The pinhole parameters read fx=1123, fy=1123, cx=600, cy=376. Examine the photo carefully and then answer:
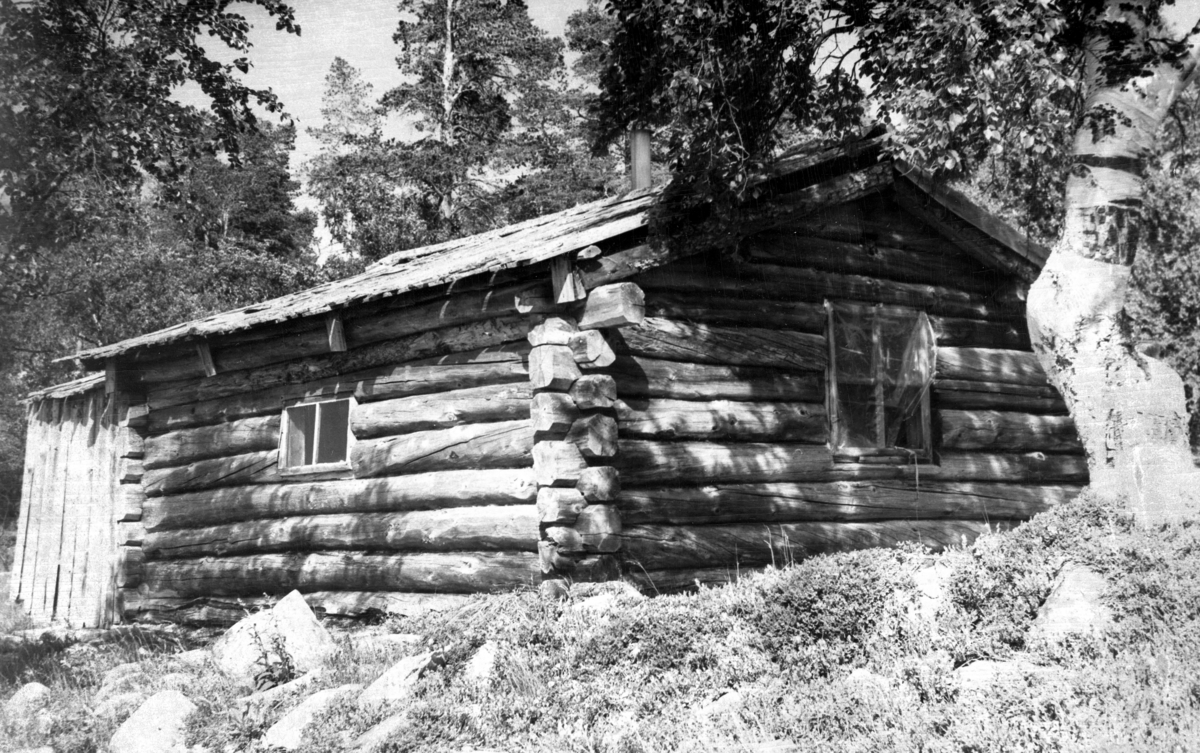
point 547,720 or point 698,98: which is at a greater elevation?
point 698,98

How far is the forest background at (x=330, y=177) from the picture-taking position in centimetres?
1374

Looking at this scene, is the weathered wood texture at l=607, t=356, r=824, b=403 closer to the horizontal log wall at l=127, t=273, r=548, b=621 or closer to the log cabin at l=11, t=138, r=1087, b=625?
the log cabin at l=11, t=138, r=1087, b=625

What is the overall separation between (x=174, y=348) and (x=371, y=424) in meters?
3.86

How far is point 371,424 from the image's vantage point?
11.8 metres

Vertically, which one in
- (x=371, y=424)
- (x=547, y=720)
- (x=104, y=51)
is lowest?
(x=547, y=720)

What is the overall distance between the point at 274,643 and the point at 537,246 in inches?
161

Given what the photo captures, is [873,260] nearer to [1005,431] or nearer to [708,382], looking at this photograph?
[1005,431]

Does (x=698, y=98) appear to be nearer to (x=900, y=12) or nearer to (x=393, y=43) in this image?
(x=900, y=12)

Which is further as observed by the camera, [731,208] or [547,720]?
[731,208]

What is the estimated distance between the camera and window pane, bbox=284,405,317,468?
13.1 m

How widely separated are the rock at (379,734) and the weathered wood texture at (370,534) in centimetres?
306

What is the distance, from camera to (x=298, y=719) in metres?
7.50

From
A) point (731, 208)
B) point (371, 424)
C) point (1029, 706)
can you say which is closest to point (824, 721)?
point (1029, 706)

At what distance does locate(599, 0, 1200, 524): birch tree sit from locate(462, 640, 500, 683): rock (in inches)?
180
